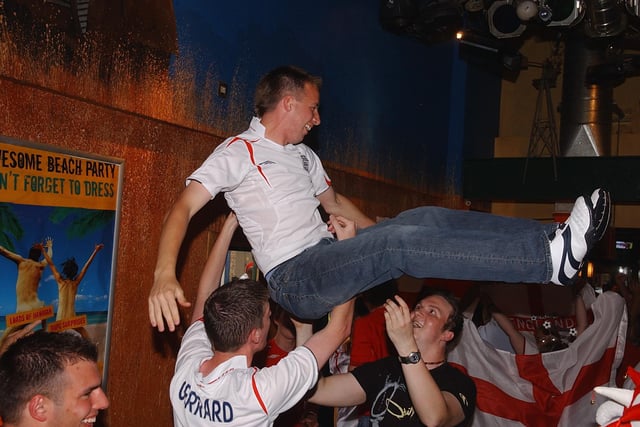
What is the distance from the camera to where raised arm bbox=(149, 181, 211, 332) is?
7.75ft

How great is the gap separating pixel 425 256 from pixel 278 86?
1.20 metres

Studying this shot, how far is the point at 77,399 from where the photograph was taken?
2.28 m

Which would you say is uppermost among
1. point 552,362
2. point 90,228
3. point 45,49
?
point 45,49

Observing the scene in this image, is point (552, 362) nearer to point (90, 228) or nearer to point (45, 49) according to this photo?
point (90, 228)

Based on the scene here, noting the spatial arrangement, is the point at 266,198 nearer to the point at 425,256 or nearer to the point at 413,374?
the point at 425,256

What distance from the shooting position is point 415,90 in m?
8.18

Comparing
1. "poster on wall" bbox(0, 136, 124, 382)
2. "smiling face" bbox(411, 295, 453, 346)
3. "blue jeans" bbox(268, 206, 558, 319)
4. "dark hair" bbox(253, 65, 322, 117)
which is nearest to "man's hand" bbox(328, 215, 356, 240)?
"blue jeans" bbox(268, 206, 558, 319)

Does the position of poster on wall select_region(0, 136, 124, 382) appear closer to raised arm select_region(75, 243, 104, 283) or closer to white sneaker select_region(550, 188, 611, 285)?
raised arm select_region(75, 243, 104, 283)

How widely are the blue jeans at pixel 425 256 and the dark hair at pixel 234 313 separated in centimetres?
15

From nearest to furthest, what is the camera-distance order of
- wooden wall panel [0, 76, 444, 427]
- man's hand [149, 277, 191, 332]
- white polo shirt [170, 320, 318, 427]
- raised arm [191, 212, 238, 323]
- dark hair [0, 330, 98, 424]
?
dark hair [0, 330, 98, 424] → man's hand [149, 277, 191, 332] → white polo shirt [170, 320, 318, 427] → raised arm [191, 212, 238, 323] → wooden wall panel [0, 76, 444, 427]

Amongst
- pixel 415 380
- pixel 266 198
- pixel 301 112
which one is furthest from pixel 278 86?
pixel 415 380

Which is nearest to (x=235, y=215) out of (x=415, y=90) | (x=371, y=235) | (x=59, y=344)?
(x=371, y=235)

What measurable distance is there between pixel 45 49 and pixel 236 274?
2213 mm

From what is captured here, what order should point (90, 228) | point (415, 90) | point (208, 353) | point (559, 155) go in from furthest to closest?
point (559, 155)
point (415, 90)
point (90, 228)
point (208, 353)
